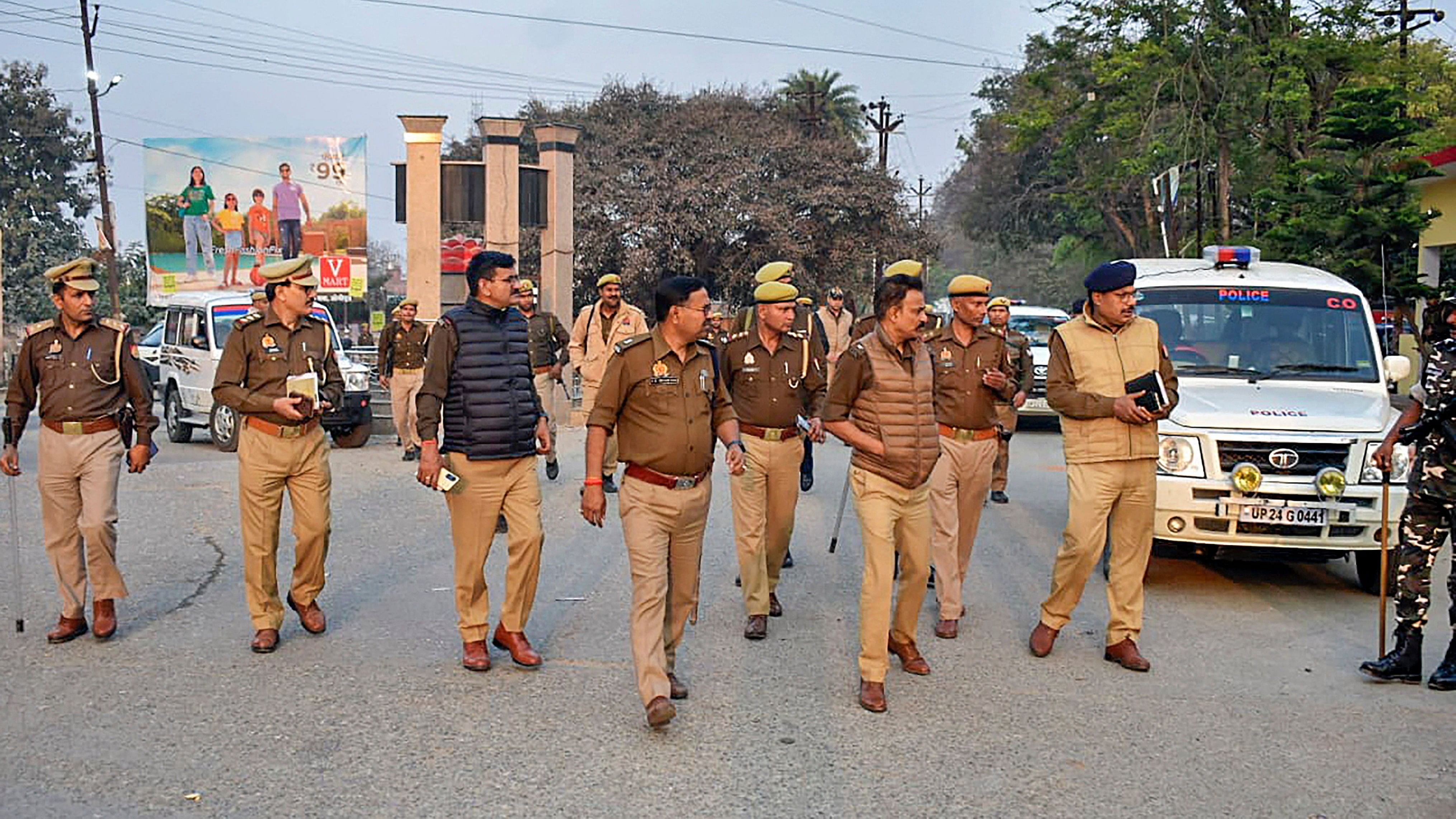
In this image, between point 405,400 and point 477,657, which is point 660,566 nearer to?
point 477,657

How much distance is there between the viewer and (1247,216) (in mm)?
34531

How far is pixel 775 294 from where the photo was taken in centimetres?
747

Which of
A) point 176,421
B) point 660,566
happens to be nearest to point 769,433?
point 660,566

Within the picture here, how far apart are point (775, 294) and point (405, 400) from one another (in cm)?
902

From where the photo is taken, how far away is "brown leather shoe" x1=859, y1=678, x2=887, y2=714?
5930 mm

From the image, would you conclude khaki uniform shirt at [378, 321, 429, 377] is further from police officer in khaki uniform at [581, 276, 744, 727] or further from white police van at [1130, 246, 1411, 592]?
police officer in khaki uniform at [581, 276, 744, 727]

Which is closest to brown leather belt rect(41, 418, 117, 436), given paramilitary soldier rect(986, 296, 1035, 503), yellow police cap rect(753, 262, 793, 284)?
yellow police cap rect(753, 262, 793, 284)

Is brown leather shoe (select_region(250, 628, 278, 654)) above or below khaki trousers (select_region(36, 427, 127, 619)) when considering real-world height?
below

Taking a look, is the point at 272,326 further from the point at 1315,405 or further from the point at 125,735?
the point at 1315,405

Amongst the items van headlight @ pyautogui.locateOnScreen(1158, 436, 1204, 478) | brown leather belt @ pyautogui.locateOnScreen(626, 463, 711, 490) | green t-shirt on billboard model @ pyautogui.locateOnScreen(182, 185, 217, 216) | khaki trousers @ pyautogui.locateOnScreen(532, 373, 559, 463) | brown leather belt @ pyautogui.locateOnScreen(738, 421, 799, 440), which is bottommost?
khaki trousers @ pyautogui.locateOnScreen(532, 373, 559, 463)

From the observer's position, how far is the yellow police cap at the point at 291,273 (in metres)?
7.00

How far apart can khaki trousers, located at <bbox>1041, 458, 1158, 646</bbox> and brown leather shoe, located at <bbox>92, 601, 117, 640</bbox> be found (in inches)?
195

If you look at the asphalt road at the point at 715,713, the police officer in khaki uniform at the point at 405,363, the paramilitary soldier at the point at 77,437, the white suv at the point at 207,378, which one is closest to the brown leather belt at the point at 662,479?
the asphalt road at the point at 715,713

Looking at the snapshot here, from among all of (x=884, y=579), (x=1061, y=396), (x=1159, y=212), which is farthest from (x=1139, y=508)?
(x=1159, y=212)
